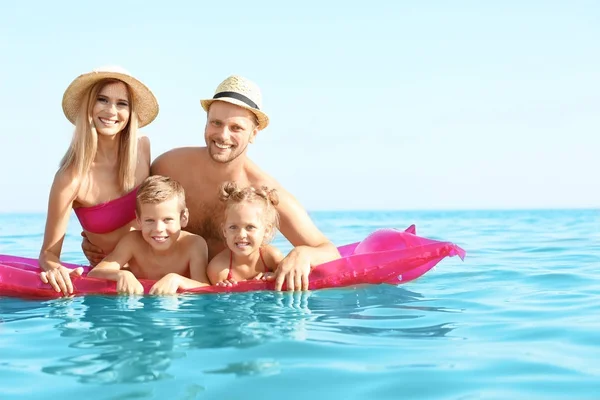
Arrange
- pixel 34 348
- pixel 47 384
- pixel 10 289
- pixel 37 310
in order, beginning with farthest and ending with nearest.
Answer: pixel 10 289, pixel 37 310, pixel 34 348, pixel 47 384

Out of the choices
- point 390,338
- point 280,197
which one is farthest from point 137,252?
point 390,338

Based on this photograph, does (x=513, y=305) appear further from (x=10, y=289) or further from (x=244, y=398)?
(x=10, y=289)

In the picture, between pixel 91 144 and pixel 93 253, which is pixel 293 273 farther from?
pixel 93 253

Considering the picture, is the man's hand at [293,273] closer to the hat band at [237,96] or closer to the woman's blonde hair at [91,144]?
the hat band at [237,96]

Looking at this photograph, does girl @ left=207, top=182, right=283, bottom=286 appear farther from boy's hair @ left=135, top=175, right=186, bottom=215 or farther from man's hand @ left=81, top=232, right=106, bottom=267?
man's hand @ left=81, top=232, right=106, bottom=267

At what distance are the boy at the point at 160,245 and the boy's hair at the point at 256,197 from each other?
0.33 m

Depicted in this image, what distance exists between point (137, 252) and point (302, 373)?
100 inches

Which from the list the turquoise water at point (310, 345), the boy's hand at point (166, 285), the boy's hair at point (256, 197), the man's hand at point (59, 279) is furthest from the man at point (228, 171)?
the man's hand at point (59, 279)

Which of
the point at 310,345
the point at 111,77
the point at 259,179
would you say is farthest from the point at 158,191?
the point at 310,345

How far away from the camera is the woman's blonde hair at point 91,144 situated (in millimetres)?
5129

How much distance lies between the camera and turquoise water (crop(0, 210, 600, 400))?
2.76m

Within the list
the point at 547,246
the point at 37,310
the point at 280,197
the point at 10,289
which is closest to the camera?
the point at 37,310

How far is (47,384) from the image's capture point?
9.29ft

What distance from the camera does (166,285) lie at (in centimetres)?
464
